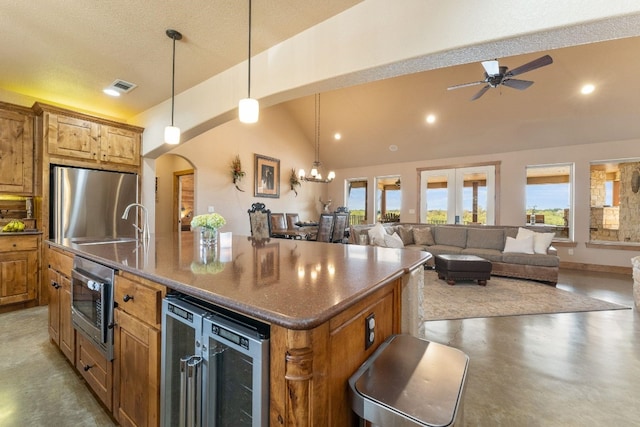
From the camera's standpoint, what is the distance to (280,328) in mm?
783

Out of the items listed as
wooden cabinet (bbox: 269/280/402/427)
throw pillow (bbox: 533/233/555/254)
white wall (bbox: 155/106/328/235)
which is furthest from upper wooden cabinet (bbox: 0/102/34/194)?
throw pillow (bbox: 533/233/555/254)

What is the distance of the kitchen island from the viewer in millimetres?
750

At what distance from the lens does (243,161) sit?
6.39 metres

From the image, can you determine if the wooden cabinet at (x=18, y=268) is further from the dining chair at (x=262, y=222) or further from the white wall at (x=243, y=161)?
the dining chair at (x=262, y=222)

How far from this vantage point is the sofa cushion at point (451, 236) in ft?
19.4

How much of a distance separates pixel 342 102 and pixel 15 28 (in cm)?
557

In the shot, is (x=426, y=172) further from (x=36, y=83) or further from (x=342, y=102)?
(x=36, y=83)

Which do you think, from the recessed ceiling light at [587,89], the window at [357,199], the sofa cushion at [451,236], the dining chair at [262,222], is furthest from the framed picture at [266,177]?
the recessed ceiling light at [587,89]

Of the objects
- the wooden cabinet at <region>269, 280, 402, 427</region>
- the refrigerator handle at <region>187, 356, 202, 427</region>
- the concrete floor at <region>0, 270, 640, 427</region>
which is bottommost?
the concrete floor at <region>0, 270, 640, 427</region>

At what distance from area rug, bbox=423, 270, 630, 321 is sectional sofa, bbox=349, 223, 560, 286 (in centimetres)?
32

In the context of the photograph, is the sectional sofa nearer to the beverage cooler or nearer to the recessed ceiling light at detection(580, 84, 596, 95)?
the recessed ceiling light at detection(580, 84, 596, 95)

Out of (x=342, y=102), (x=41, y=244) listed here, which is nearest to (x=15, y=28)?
(x=41, y=244)

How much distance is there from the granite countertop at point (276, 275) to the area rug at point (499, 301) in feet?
6.40

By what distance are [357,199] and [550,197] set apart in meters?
4.75
